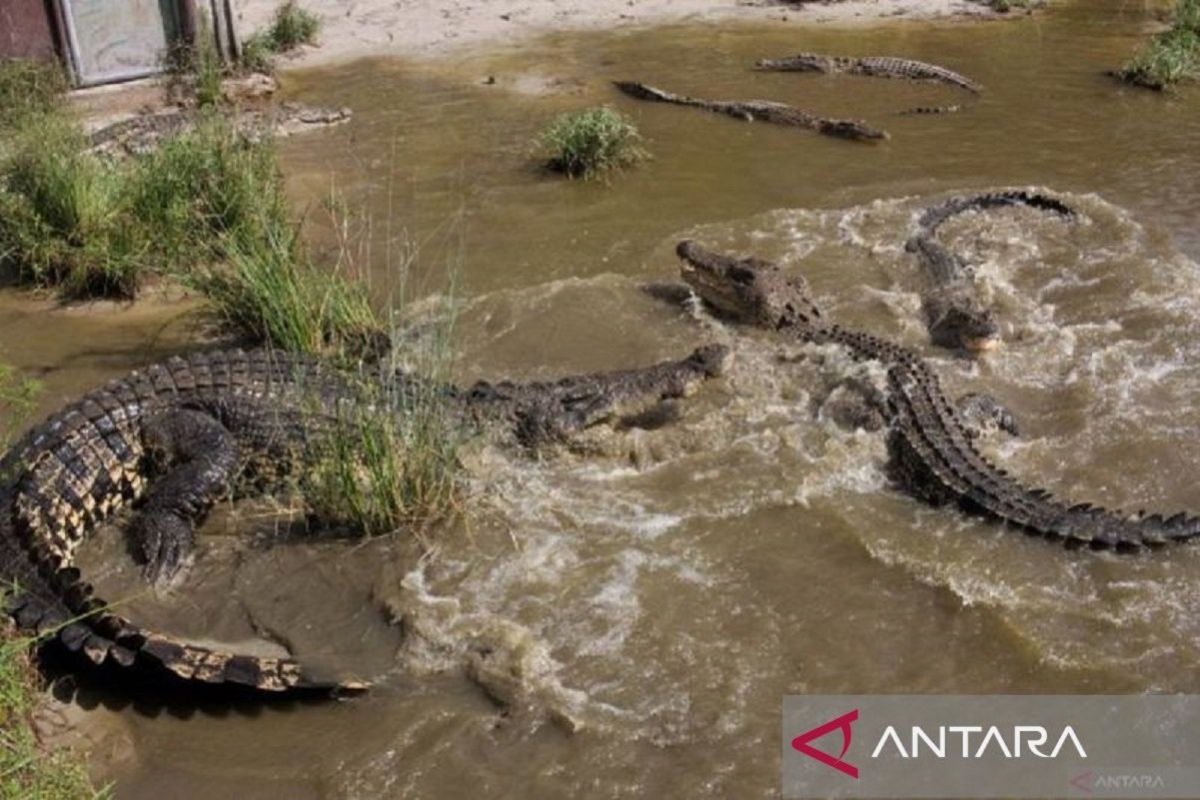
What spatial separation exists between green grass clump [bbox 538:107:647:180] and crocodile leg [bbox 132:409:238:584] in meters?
4.86

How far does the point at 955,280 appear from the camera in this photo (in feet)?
25.6

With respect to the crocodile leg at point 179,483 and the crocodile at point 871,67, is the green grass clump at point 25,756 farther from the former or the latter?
the crocodile at point 871,67

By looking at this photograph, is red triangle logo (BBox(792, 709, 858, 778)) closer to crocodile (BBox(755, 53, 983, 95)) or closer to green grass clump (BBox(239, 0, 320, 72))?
crocodile (BBox(755, 53, 983, 95))

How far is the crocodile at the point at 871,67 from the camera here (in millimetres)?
12320

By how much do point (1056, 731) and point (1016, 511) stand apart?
1.31m

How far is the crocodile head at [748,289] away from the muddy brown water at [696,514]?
0.53 ft

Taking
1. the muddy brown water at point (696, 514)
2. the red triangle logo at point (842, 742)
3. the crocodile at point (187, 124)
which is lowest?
the red triangle logo at point (842, 742)

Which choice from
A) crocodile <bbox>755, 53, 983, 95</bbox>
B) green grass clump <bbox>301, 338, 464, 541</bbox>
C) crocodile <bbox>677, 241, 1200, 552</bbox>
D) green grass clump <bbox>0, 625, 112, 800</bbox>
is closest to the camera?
green grass clump <bbox>0, 625, 112, 800</bbox>

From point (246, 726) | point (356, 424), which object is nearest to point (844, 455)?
point (356, 424)

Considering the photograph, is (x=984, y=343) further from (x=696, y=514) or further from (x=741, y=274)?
(x=696, y=514)

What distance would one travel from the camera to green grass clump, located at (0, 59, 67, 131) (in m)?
9.80

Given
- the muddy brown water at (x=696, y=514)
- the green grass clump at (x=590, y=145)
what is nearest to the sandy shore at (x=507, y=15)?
the muddy brown water at (x=696, y=514)

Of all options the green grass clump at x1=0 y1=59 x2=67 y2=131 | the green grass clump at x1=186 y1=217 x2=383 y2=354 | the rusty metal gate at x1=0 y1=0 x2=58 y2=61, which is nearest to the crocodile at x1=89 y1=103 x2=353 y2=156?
the green grass clump at x1=0 y1=59 x2=67 y2=131

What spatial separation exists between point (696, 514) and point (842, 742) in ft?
5.29
